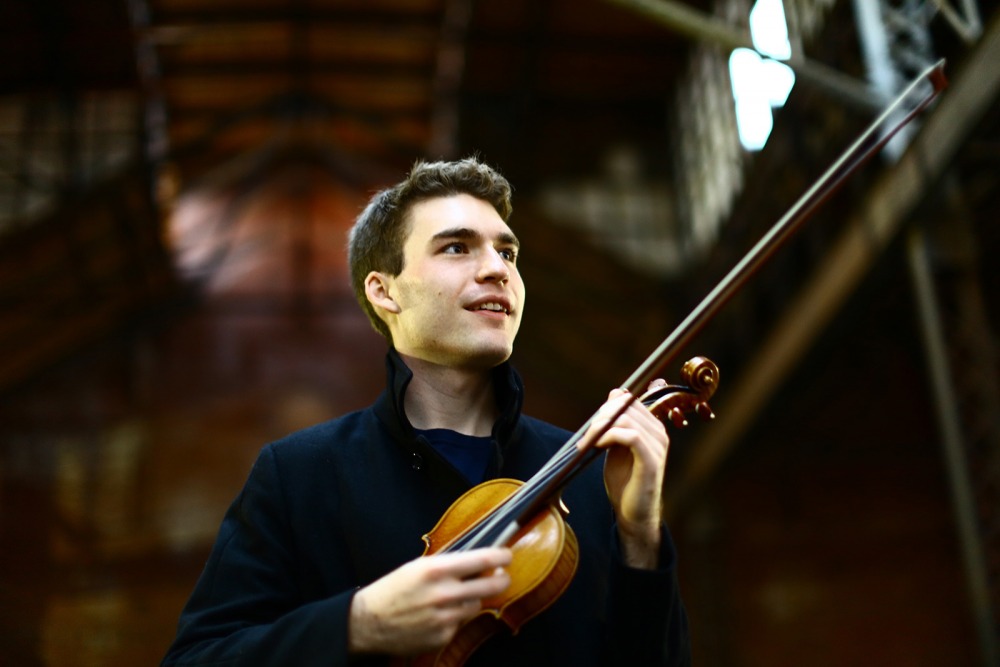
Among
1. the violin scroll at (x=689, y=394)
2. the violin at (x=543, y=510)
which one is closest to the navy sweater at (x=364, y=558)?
the violin at (x=543, y=510)

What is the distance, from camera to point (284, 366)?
45.3 ft

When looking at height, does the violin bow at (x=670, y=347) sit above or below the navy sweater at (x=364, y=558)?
above

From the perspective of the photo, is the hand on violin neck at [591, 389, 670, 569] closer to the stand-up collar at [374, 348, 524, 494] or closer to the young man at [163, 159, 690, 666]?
the young man at [163, 159, 690, 666]

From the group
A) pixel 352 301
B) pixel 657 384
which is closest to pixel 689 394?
pixel 657 384

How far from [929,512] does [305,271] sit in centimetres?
930

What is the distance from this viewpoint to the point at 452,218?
6.42 feet

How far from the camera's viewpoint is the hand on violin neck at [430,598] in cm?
138

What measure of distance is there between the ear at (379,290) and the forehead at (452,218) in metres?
0.11

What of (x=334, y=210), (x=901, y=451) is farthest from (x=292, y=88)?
(x=901, y=451)

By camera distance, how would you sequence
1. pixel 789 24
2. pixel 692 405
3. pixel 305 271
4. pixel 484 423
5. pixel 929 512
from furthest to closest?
1. pixel 305 271
2. pixel 929 512
3. pixel 789 24
4. pixel 484 423
5. pixel 692 405

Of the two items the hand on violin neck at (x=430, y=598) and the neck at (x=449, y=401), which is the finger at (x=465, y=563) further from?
the neck at (x=449, y=401)

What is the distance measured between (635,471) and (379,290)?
76 centimetres

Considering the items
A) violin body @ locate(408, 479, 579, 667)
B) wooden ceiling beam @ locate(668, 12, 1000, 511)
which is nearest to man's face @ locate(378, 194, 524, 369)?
violin body @ locate(408, 479, 579, 667)

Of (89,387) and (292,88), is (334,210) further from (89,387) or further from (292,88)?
(89,387)
